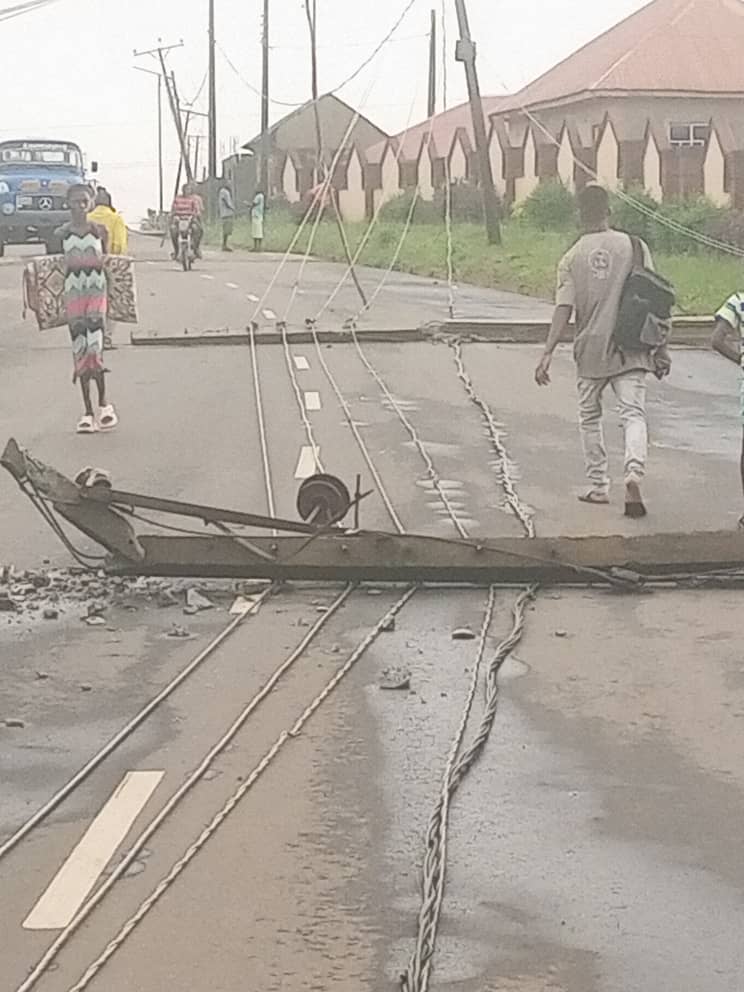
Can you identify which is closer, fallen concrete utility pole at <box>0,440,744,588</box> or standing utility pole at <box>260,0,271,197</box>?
fallen concrete utility pole at <box>0,440,744,588</box>

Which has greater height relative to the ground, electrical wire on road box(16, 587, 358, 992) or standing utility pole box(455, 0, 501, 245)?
standing utility pole box(455, 0, 501, 245)

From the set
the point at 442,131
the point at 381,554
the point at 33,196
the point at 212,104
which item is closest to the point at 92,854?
the point at 381,554

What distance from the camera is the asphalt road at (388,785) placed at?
17.1 ft

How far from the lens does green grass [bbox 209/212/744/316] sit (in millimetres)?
33500

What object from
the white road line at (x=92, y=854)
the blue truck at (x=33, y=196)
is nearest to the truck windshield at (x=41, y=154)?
the blue truck at (x=33, y=196)

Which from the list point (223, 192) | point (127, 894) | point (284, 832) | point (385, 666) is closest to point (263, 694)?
point (385, 666)

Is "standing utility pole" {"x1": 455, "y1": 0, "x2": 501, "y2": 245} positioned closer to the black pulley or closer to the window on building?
the window on building

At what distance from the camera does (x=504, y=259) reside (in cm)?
4378

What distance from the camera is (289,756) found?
7.12m

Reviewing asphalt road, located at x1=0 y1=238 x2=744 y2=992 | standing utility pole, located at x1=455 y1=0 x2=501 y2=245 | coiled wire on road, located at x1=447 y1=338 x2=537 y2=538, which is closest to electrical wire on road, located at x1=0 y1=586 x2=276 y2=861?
asphalt road, located at x1=0 y1=238 x2=744 y2=992

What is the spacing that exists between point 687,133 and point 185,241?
29189 mm

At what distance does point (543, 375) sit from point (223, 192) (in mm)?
43707

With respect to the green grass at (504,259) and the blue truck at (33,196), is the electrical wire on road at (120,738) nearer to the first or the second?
the green grass at (504,259)

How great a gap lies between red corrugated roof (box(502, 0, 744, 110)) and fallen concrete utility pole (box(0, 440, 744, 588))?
5733cm
